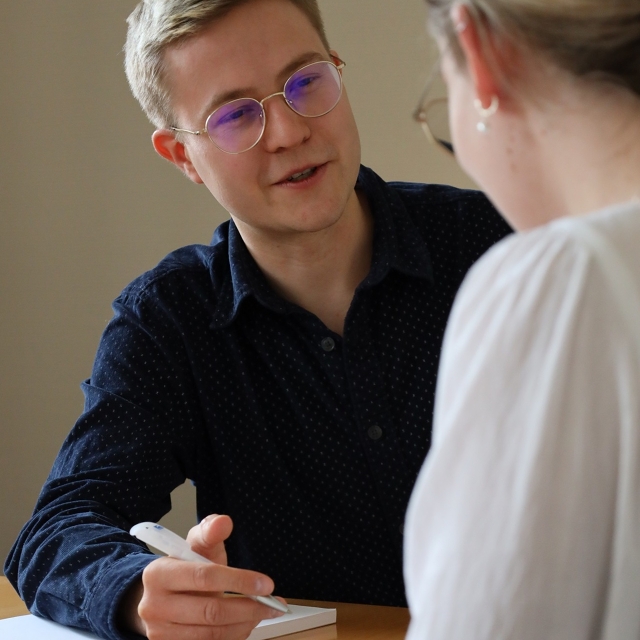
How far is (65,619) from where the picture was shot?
1271 millimetres

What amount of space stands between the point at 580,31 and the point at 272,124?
95 centimetres

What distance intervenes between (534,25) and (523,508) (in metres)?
0.32

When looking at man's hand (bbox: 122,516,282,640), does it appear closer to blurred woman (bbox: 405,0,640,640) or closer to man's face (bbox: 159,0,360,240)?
blurred woman (bbox: 405,0,640,640)

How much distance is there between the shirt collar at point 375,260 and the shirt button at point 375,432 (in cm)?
24

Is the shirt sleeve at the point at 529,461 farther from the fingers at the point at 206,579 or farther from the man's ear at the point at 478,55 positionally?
the fingers at the point at 206,579

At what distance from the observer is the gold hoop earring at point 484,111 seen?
69cm

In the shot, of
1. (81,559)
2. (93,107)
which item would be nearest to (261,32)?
(81,559)

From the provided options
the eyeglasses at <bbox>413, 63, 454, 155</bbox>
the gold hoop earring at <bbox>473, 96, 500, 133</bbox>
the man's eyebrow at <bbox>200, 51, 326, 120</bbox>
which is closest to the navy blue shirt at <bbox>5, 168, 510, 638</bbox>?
the man's eyebrow at <bbox>200, 51, 326, 120</bbox>

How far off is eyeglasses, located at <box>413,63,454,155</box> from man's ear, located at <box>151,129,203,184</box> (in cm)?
86

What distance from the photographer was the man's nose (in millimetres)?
1526

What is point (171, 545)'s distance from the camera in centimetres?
114

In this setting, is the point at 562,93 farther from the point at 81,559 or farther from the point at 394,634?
the point at 81,559

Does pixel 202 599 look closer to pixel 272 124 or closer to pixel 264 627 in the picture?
pixel 264 627

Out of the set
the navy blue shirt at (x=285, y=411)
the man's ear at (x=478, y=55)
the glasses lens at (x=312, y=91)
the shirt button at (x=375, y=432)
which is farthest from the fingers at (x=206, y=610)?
the glasses lens at (x=312, y=91)
